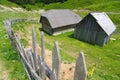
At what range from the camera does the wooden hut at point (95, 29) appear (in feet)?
112

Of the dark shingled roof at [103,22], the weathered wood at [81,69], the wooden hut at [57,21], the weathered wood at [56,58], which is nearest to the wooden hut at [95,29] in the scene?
the dark shingled roof at [103,22]

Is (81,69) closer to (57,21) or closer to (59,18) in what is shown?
(57,21)

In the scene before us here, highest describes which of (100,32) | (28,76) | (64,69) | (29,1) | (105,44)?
(28,76)

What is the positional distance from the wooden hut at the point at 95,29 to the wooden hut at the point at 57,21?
463 cm

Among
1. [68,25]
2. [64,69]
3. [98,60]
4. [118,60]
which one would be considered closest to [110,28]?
[68,25]

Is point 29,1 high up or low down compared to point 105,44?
down

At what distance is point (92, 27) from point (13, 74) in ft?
81.4

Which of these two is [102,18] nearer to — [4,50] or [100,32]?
[100,32]

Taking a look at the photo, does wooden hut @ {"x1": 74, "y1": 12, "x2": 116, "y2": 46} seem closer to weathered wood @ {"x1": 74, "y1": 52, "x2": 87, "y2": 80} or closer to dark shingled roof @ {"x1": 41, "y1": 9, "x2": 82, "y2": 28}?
dark shingled roof @ {"x1": 41, "y1": 9, "x2": 82, "y2": 28}

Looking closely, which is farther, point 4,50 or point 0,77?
point 4,50

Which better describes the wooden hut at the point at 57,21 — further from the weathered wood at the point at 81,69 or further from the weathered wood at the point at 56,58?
the weathered wood at the point at 81,69

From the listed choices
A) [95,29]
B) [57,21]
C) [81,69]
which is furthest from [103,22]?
[81,69]

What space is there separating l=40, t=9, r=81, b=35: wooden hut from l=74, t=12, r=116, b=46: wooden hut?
4.63m

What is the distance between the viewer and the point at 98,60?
22859 millimetres
